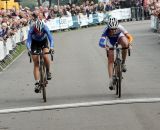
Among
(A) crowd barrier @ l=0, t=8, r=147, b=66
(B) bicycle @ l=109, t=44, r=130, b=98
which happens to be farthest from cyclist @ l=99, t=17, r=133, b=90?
(A) crowd barrier @ l=0, t=8, r=147, b=66

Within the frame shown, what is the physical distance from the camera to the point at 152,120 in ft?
33.4

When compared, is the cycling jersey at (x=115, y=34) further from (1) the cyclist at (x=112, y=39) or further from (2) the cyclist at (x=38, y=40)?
(2) the cyclist at (x=38, y=40)

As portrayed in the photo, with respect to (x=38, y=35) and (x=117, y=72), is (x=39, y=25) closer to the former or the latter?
(x=38, y=35)

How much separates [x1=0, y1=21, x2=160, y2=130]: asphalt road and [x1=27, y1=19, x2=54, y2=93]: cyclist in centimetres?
79

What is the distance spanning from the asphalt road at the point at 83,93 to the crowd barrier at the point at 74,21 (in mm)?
1852

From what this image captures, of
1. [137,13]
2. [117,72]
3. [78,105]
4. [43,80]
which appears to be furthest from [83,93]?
[137,13]

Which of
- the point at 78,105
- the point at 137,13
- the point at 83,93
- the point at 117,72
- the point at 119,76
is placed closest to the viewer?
the point at 78,105

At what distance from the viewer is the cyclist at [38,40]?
13.4 metres

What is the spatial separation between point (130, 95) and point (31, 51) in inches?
94.8

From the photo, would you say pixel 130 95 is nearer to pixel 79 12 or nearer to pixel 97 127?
pixel 97 127

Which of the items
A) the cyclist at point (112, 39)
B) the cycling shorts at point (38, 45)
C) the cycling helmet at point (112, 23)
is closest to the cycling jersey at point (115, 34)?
the cyclist at point (112, 39)

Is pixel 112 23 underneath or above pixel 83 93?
above

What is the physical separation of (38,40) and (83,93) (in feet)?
5.33

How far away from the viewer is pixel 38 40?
13719 millimetres
